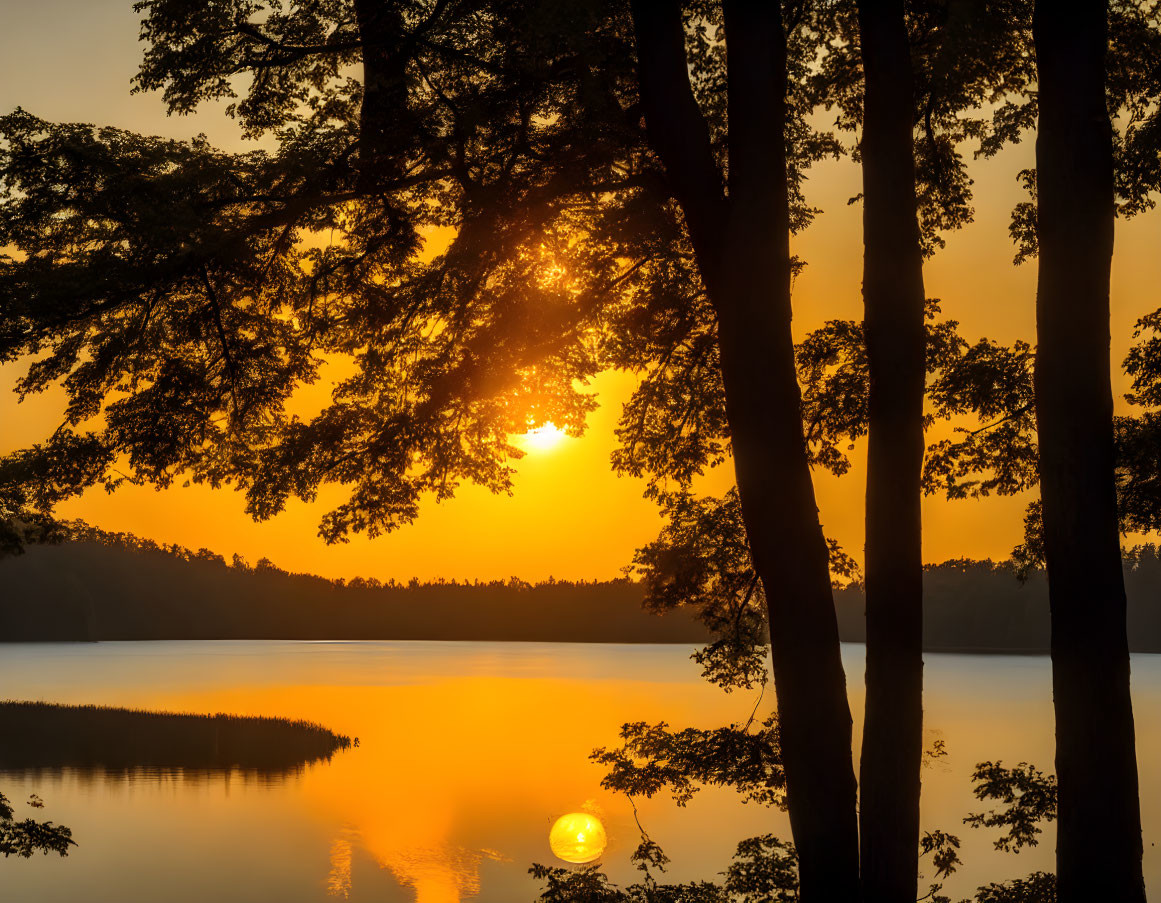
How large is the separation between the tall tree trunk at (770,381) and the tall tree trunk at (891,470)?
1.97ft

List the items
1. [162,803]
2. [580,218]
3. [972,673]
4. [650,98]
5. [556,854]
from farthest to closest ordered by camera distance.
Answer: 1. [972,673]
2. [162,803]
3. [556,854]
4. [580,218]
5. [650,98]

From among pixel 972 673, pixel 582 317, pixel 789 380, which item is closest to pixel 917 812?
pixel 789 380

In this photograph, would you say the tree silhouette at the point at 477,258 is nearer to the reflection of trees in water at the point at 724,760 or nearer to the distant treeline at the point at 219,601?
the reflection of trees in water at the point at 724,760

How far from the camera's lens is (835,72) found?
1279cm

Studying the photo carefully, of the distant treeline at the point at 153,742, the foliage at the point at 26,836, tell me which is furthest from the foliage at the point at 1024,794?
the distant treeline at the point at 153,742

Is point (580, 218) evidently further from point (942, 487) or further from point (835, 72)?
point (942, 487)

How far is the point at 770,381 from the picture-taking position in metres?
8.93

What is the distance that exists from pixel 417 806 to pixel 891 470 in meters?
36.3

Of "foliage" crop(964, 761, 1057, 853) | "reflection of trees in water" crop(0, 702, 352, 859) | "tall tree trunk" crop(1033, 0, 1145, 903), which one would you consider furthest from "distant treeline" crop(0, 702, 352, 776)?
"tall tree trunk" crop(1033, 0, 1145, 903)

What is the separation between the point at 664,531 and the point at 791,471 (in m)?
4.46

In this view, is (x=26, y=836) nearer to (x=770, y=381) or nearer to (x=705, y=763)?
(x=705, y=763)

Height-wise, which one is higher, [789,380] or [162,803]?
[789,380]

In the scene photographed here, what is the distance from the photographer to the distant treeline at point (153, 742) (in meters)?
45.0

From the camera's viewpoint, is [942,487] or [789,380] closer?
[789,380]
